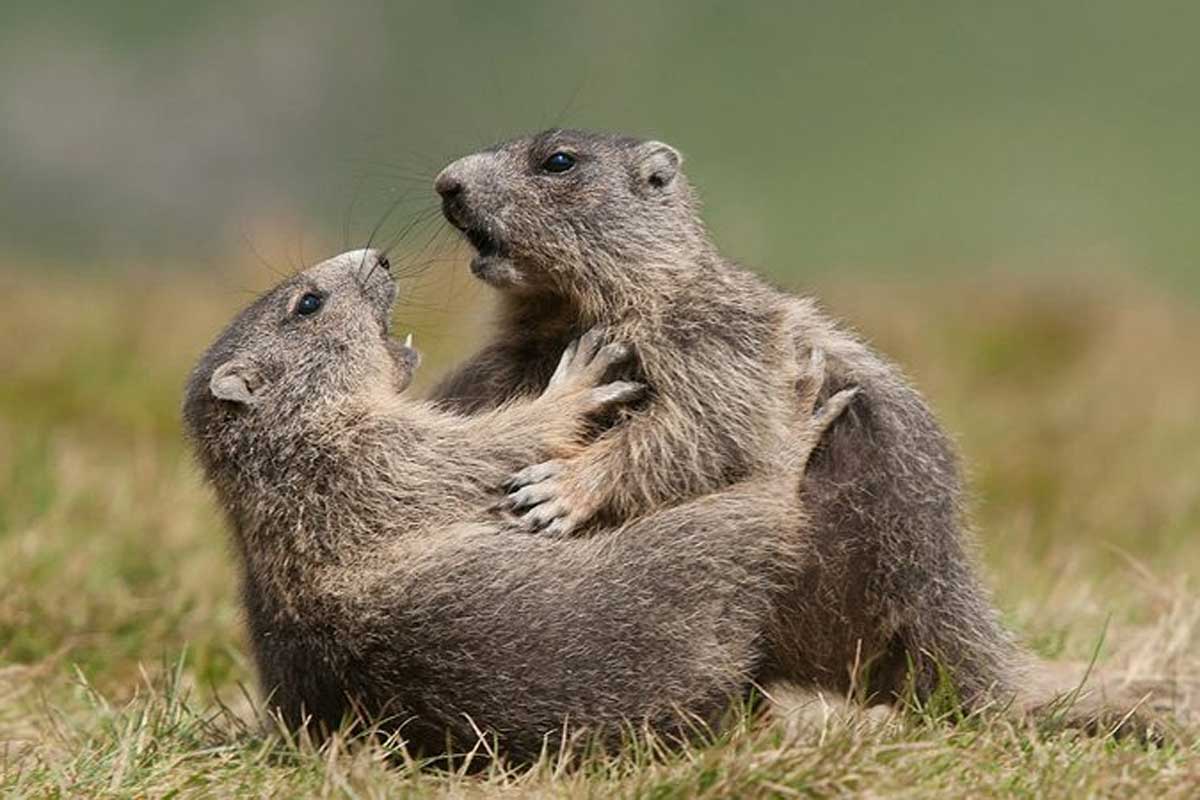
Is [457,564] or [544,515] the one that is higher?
[544,515]

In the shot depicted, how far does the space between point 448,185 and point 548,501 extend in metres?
1.31

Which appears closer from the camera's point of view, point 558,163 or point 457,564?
point 457,564

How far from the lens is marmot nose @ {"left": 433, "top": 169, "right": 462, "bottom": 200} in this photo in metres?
→ 6.93

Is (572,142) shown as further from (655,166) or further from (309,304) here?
(309,304)

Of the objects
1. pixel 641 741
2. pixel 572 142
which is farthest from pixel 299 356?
pixel 641 741

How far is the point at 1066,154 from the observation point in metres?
58.1

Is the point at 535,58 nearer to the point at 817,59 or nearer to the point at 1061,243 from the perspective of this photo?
the point at 817,59

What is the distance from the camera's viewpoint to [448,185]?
6.94m

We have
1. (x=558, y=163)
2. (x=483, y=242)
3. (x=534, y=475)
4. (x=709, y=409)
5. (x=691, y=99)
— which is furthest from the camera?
(x=691, y=99)

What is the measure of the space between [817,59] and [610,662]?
7261cm

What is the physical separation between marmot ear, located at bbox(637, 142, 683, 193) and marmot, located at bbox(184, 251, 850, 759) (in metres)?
0.79

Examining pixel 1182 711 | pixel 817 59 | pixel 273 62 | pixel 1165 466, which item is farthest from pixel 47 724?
pixel 817 59

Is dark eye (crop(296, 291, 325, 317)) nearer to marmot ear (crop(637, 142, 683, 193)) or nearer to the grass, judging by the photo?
the grass

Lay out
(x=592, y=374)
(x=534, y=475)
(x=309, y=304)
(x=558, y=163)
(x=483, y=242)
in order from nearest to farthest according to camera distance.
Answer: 1. (x=534, y=475)
2. (x=592, y=374)
3. (x=309, y=304)
4. (x=483, y=242)
5. (x=558, y=163)
